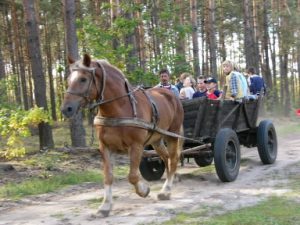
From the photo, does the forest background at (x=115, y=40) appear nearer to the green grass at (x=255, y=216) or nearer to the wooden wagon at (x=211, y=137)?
the wooden wagon at (x=211, y=137)

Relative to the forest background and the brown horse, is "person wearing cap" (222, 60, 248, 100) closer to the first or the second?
the brown horse

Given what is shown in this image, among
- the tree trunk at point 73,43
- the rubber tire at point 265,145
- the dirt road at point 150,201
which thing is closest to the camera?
the dirt road at point 150,201

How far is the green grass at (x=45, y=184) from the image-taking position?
7795 mm

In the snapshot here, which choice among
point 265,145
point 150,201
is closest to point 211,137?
point 265,145

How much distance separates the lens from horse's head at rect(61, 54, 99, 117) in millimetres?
5668

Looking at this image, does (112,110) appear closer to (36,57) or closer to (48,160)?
(48,160)

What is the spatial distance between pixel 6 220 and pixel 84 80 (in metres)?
2.16

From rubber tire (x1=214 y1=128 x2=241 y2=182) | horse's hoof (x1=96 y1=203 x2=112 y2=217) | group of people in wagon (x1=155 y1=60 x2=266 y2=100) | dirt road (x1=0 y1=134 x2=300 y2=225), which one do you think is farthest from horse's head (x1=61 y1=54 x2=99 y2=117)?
group of people in wagon (x1=155 y1=60 x2=266 y2=100)

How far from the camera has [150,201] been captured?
23.2 ft

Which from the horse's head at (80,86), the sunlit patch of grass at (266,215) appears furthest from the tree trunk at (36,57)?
the sunlit patch of grass at (266,215)

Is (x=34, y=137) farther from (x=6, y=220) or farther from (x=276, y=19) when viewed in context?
(x=276, y=19)

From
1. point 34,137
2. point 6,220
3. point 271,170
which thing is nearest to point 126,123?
point 6,220

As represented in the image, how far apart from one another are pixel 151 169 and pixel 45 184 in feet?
6.67

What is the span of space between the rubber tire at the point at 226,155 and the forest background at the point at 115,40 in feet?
10.8
